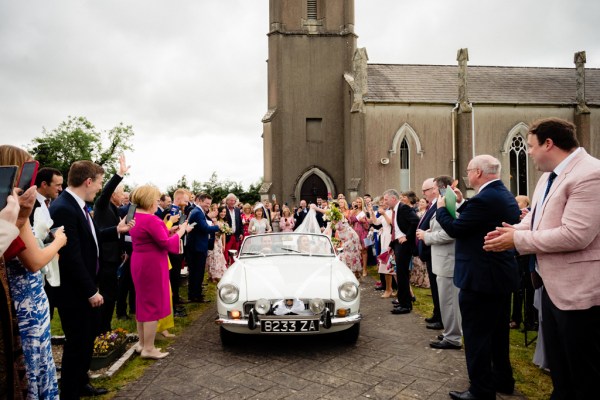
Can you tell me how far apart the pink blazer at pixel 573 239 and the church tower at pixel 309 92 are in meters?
21.4

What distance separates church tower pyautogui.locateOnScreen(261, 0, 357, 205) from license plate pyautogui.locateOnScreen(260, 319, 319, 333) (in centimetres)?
1916

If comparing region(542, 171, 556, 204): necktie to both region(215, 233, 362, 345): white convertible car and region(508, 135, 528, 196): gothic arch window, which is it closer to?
region(215, 233, 362, 345): white convertible car

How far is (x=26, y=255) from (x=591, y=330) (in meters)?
3.60

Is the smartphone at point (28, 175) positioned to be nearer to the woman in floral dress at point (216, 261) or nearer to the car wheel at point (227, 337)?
the car wheel at point (227, 337)

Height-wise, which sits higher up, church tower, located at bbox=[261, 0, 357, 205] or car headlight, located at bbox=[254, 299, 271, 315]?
church tower, located at bbox=[261, 0, 357, 205]

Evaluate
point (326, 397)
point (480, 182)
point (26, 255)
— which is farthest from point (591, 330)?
point (26, 255)

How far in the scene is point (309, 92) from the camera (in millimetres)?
24781

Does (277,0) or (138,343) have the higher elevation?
(277,0)

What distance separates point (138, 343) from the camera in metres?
5.66

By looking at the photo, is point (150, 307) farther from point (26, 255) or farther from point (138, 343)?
point (26, 255)

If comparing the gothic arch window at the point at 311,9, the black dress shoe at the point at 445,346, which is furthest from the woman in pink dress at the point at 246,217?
the gothic arch window at the point at 311,9

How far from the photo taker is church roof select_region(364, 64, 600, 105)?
24.3 meters

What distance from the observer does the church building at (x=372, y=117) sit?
2364cm

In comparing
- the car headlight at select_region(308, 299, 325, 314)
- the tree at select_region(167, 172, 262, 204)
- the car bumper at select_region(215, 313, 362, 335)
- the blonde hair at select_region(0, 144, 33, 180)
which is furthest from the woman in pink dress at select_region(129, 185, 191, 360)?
the tree at select_region(167, 172, 262, 204)
